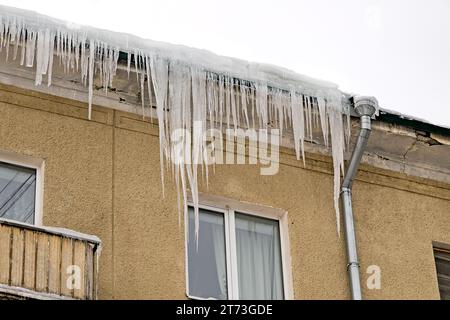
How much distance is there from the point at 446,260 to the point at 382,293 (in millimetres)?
1018

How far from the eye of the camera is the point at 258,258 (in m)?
12.6

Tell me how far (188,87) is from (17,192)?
171cm

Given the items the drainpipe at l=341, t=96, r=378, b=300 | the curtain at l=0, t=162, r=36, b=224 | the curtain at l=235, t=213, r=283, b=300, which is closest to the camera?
the curtain at l=0, t=162, r=36, b=224

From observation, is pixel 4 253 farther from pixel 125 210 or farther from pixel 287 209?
pixel 287 209

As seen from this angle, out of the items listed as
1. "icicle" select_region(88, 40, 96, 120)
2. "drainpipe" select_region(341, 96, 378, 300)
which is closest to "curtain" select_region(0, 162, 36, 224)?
"icicle" select_region(88, 40, 96, 120)

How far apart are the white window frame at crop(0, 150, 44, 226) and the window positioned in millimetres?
3482

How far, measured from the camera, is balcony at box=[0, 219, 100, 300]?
10.8 meters

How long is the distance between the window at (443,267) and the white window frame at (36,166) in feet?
11.4

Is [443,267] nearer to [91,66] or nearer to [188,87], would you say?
[188,87]

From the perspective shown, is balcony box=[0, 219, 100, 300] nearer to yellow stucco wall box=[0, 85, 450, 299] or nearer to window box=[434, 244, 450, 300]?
yellow stucco wall box=[0, 85, 450, 299]

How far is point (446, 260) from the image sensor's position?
531 inches

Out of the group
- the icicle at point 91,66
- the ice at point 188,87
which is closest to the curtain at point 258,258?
the ice at point 188,87

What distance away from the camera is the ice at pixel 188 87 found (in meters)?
12.2
